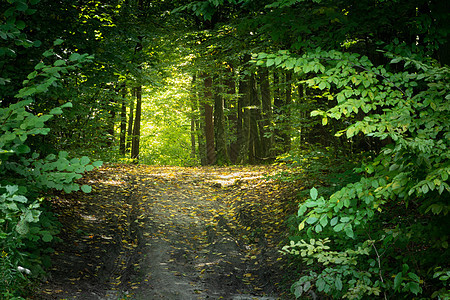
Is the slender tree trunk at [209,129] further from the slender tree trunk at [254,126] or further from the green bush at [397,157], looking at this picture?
the green bush at [397,157]

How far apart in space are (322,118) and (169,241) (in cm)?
447

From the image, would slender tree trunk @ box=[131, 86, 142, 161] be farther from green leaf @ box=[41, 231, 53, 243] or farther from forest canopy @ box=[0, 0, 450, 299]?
green leaf @ box=[41, 231, 53, 243]

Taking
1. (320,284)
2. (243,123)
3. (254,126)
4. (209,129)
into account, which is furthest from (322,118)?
(209,129)

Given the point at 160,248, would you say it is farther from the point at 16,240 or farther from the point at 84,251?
the point at 16,240

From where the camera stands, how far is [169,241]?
7898 mm

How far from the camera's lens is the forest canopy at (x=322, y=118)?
326 centimetres

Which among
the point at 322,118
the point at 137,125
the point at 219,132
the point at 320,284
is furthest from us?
the point at 137,125

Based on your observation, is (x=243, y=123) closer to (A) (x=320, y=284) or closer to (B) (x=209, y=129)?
(B) (x=209, y=129)

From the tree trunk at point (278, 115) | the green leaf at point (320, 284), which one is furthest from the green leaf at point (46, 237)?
the tree trunk at point (278, 115)

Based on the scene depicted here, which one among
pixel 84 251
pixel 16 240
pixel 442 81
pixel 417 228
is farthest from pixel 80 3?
pixel 417 228

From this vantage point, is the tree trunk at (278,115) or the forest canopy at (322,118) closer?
the forest canopy at (322,118)

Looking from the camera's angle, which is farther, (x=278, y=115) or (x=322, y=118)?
(x=278, y=115)

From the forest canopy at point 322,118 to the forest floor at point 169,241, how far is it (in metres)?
0.66

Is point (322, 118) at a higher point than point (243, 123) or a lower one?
lower
